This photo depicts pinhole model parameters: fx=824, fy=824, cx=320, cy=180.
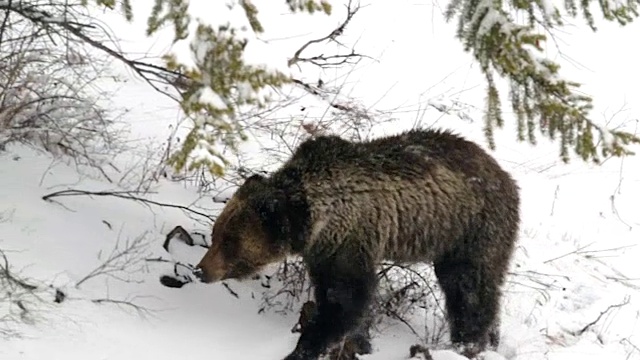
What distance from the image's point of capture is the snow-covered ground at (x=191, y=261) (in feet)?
17.0

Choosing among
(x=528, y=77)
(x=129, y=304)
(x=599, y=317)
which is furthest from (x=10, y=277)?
(x=599, y=317)

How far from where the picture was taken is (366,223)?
5.57 m

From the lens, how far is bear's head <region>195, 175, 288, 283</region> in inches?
217

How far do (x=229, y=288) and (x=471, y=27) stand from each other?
312 cm

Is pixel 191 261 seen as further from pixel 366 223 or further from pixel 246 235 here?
pixel 366 223

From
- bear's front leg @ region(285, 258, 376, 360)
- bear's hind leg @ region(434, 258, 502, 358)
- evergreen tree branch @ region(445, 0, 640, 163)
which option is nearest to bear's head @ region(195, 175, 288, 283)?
bear's front leg @ region(285, 258, 376, 360)

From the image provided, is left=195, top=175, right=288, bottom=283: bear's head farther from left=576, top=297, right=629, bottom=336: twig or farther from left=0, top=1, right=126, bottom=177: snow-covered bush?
left=576, top=297, right=629, bottom=336: twig

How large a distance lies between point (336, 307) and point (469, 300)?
1.15 meters

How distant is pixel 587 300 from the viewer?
7.82 m

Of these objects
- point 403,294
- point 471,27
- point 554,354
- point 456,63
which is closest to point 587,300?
point 554,354

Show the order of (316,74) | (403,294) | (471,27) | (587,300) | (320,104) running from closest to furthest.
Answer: (471,27), (403,294), (587,300), (320,104), (316,74)

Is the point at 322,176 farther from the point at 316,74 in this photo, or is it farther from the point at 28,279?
the point at 316,74

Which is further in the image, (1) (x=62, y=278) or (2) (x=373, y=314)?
(2) (x=373, y=314)

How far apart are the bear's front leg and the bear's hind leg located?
83 centimetres
